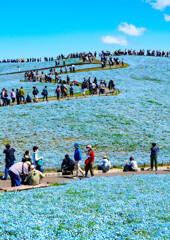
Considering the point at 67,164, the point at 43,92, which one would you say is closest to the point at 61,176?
the point at 67,164

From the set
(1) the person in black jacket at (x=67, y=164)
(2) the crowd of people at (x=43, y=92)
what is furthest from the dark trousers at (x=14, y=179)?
(2) the crowd of people at (x=43, y=92)

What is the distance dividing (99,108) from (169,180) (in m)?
19.4

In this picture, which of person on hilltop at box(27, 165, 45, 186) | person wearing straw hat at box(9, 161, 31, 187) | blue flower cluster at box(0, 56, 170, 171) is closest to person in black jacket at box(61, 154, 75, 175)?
blue flower cluster at box(0, 56, 170, 171)

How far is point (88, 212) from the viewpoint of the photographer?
428 inches

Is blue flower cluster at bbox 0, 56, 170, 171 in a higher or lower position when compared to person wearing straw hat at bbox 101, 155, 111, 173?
higher

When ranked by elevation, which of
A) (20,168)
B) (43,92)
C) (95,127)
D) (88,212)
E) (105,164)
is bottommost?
(88,212)

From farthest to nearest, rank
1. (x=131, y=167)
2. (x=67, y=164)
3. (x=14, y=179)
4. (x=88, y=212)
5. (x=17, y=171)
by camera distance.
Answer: (x=131, y=167) < (x=67, y=164) < (x=14, y=179) < (x=17, y=171) < (x=88, y=212)

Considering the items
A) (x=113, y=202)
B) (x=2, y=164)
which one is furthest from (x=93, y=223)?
(x=2, y=164)

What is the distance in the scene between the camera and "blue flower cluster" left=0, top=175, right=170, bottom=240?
9.09 metres

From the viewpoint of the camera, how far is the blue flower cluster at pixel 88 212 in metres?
9.09

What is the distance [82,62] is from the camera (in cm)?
7731

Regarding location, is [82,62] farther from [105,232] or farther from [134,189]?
[105,232]

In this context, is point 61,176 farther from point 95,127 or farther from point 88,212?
point 95,127

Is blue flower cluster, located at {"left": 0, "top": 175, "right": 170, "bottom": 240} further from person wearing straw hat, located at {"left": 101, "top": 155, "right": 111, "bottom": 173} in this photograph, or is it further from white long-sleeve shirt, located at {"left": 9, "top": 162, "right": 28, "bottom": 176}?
person wearing straw hat, located at {"left": 101, "top": 155, "right": 111, "bottom": 173}
